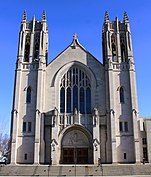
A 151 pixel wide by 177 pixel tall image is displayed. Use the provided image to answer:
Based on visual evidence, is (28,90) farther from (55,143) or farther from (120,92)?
(120,92)

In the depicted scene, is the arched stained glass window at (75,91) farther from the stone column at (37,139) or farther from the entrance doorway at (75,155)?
the entrance doorway at (75,155)

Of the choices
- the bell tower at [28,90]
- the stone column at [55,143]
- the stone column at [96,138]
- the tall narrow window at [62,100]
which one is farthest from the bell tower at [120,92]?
the bell tower at [28,90]

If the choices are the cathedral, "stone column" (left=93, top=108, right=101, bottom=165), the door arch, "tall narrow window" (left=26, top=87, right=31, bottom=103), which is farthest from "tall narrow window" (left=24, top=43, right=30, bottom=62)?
"stone column" (left=93, top=108, right=101, bottom=165)

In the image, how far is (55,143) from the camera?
36.5 metres

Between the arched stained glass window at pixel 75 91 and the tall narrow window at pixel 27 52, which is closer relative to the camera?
the arched stained glass window at pixel 75 91

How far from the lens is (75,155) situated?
3781cm

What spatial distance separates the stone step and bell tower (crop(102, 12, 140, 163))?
14.2 ft

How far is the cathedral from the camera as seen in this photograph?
37.1 m

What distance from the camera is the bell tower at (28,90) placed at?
1465 inches

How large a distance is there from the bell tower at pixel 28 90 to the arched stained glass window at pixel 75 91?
3623 mm

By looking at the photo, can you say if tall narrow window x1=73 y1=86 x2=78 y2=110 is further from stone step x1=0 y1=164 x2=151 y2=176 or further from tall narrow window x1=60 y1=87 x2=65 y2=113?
stone step x1=0 y1=164 x2=151 y2=176

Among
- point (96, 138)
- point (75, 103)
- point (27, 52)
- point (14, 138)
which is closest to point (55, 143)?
point (96, 138)

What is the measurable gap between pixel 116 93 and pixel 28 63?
50.3 ft

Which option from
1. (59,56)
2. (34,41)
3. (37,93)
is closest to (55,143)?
(37,93)
